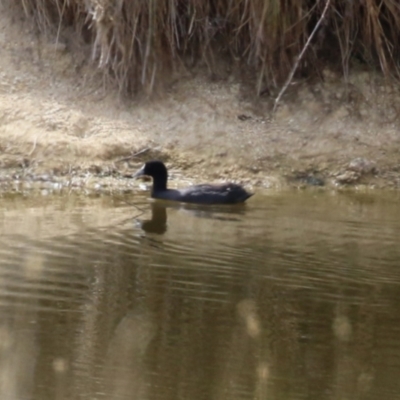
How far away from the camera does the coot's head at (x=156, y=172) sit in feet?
29.5

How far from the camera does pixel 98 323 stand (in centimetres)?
525

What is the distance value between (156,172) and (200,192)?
18.9 inches

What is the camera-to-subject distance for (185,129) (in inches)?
398

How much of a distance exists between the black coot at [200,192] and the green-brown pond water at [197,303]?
320 millimetres

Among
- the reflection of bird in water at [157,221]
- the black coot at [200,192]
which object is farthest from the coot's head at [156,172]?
the reflection of bird in water at [157,221]

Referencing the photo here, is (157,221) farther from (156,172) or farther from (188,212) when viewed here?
(156,172)

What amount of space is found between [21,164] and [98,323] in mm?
4670

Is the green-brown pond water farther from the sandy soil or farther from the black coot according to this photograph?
the sandy soil

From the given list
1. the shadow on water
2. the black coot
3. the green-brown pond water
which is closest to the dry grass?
the black coot

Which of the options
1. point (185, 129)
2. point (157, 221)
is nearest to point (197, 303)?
point (157, 221)

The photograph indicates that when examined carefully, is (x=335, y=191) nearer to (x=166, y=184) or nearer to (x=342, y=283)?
(x=166, y=184)

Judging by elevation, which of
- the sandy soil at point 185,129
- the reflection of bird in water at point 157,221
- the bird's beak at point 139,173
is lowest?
the reflection of bird in water at point 157,221

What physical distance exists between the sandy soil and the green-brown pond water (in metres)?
1.32

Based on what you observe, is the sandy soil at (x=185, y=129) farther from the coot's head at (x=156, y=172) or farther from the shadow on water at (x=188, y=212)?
the shadow on water at (x=188, y=212)
